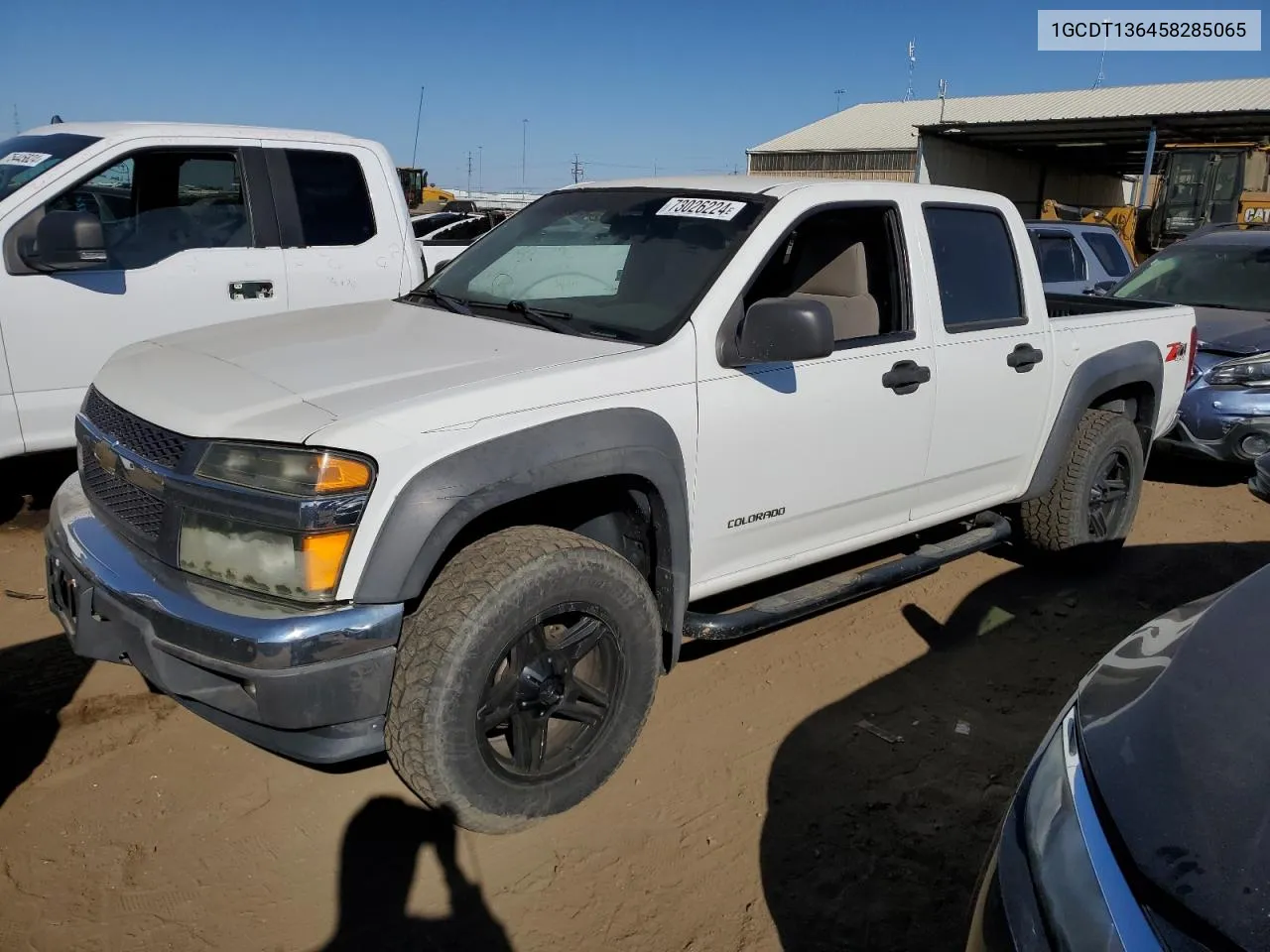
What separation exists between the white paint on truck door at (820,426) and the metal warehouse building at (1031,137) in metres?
21.5

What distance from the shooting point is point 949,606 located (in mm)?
4809

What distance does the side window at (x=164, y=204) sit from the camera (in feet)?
16.5

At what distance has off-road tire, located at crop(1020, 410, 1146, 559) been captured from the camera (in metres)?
4.82

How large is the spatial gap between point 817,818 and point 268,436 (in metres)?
1.95

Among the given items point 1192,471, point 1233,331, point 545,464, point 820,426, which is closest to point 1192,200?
point 1192,471

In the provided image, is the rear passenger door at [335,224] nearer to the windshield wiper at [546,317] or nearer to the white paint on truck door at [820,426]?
the windshield wiper at [546,317]

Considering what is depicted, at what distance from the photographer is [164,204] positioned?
5.25m

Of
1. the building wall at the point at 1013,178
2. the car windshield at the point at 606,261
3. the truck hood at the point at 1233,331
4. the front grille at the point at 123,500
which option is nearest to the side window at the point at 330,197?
the car windshield at the point at 606,261

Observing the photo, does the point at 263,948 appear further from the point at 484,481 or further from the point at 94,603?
the point at 484,481

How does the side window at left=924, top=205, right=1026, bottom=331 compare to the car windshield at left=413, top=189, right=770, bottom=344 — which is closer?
the car windshield at left=413, top=189, right=770, bottom=344

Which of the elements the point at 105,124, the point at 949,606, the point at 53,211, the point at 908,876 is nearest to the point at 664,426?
the point at 908,876

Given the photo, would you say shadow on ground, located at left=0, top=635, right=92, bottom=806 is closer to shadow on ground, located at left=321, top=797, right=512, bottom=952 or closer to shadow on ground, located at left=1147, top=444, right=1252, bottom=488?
shadow on ground, located at left=321, top=797, right=512, bottom=952

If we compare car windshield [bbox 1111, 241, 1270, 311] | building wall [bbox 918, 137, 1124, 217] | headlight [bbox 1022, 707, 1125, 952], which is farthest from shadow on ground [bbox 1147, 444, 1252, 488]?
building wall [bbox 918, 137, 1124, 217]

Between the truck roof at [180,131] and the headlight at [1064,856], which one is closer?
the headlight at [1064,856]
